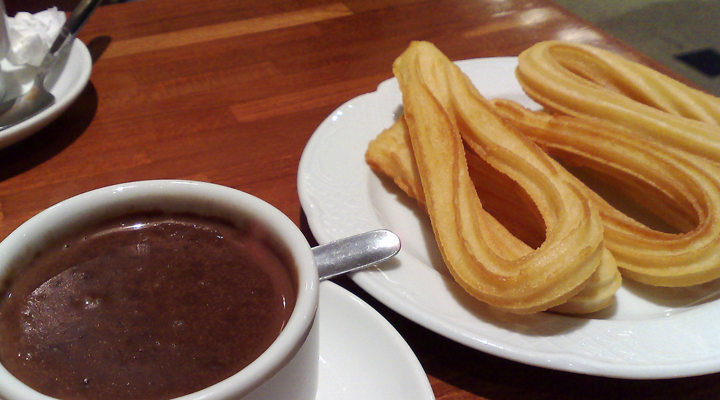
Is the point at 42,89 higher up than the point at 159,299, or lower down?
lower down

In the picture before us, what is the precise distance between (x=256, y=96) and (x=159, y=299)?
1.87 feet

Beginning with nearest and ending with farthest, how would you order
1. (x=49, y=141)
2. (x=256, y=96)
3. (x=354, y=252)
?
A: (x=354, y=252)
(x=49, y=141)
(x=256, y=96)

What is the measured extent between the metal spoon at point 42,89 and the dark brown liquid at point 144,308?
42 cm

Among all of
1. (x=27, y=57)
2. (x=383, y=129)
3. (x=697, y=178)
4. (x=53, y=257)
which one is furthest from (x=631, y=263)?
(x=27, y=57)

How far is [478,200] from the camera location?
0.59 m

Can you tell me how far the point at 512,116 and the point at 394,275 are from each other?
279 mm

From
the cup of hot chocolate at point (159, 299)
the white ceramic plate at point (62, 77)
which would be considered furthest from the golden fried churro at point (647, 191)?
the white ceramic plate at point (62, 77)

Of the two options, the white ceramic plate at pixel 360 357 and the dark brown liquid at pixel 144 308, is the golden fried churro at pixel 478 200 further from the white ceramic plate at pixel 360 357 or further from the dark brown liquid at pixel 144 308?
the dark brown liquid at pixel 144 308

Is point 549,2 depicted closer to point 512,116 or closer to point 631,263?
point 512,116

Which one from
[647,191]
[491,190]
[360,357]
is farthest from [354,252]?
[647,191]

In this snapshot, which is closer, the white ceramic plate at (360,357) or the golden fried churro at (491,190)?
the white ceramic plate at (360,357)

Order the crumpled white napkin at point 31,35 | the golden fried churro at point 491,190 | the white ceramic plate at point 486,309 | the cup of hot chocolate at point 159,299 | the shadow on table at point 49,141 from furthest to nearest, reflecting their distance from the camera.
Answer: the crumpled white napkin at point 31,35, the shadow on table at point 49,141, the golden fried churro at point 491,190, the white ceramic plate at point 486,309, the cup of hot chocolate at point 159,299

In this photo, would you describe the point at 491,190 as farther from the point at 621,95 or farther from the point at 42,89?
the point at 42,89

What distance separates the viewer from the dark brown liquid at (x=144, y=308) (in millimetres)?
312
